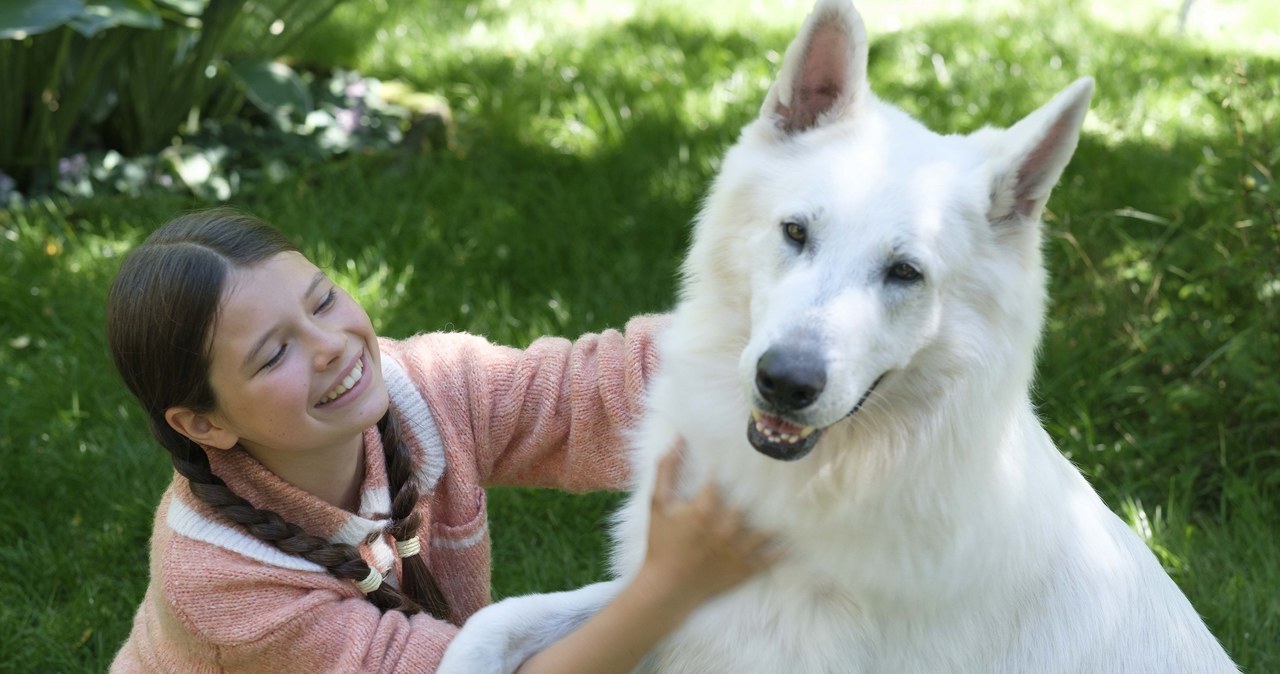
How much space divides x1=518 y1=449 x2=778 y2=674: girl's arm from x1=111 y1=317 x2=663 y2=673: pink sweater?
282 millimetres

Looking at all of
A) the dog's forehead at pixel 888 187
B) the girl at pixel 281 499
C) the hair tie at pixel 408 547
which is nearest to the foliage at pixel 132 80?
the girl at pixel 281 499

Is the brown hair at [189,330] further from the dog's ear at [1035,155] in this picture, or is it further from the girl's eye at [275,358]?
the dog's ear at [1035,155]

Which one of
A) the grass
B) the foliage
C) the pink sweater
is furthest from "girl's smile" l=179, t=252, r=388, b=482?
the foliage

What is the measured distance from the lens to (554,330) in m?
4.13

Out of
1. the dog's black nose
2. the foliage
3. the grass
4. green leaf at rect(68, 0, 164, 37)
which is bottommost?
the grass

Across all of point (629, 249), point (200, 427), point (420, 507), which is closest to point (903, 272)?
point (420, 507)

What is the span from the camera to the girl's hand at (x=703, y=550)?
2.20 metres

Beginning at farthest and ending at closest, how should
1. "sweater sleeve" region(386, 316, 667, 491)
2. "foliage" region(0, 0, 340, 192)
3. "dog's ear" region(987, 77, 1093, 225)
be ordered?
"foliage" region(0, 0, 340, 192) < "sweater sleeve" region(386, 316, 667, 491) < "dog's ear" region(987, 77, 1093, 225)

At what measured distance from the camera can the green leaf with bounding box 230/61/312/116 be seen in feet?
15.4

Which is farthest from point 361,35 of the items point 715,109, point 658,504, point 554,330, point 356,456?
point 658,504

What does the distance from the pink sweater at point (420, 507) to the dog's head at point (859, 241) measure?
1.87 feet

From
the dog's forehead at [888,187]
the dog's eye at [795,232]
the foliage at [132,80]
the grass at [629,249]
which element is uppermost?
the dog's forehead at [888,187]

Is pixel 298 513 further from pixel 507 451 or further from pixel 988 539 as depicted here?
pixel 988 539

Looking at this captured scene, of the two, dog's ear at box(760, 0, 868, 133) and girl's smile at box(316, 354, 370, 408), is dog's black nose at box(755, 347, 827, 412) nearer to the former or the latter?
dog's ear at box(760, 0, 868, 133)
